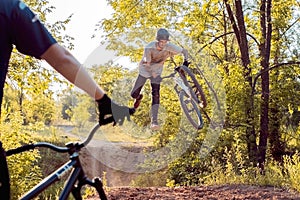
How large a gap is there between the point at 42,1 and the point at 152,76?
3.79 m

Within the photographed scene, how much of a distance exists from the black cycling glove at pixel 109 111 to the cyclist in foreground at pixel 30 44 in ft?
0.18

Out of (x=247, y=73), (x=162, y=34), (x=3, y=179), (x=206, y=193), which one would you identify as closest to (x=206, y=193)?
(x=206, y=193)

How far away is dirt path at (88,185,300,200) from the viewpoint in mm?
6069

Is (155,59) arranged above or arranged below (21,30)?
above

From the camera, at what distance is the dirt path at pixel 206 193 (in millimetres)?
6069

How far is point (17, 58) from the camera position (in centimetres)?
844

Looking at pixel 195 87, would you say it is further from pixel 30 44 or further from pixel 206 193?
pixel 30 44

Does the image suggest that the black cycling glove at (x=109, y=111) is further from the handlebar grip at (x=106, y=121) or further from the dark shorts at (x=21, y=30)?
the dark shorts at (x=21, y=30)

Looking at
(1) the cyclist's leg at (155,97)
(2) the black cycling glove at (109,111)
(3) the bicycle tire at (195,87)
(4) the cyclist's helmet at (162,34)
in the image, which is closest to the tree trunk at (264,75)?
(3) the bicycle tire at (195,87)

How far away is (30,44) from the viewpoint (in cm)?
155

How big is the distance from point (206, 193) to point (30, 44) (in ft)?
17.8

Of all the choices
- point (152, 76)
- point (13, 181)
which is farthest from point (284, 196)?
point (13, 181)

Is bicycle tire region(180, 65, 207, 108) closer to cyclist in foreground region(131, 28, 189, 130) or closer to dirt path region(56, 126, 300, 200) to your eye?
cyclist in foreground region(131, 28, 189, 130)

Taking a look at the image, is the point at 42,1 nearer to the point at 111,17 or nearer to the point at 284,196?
the point at 111,17
